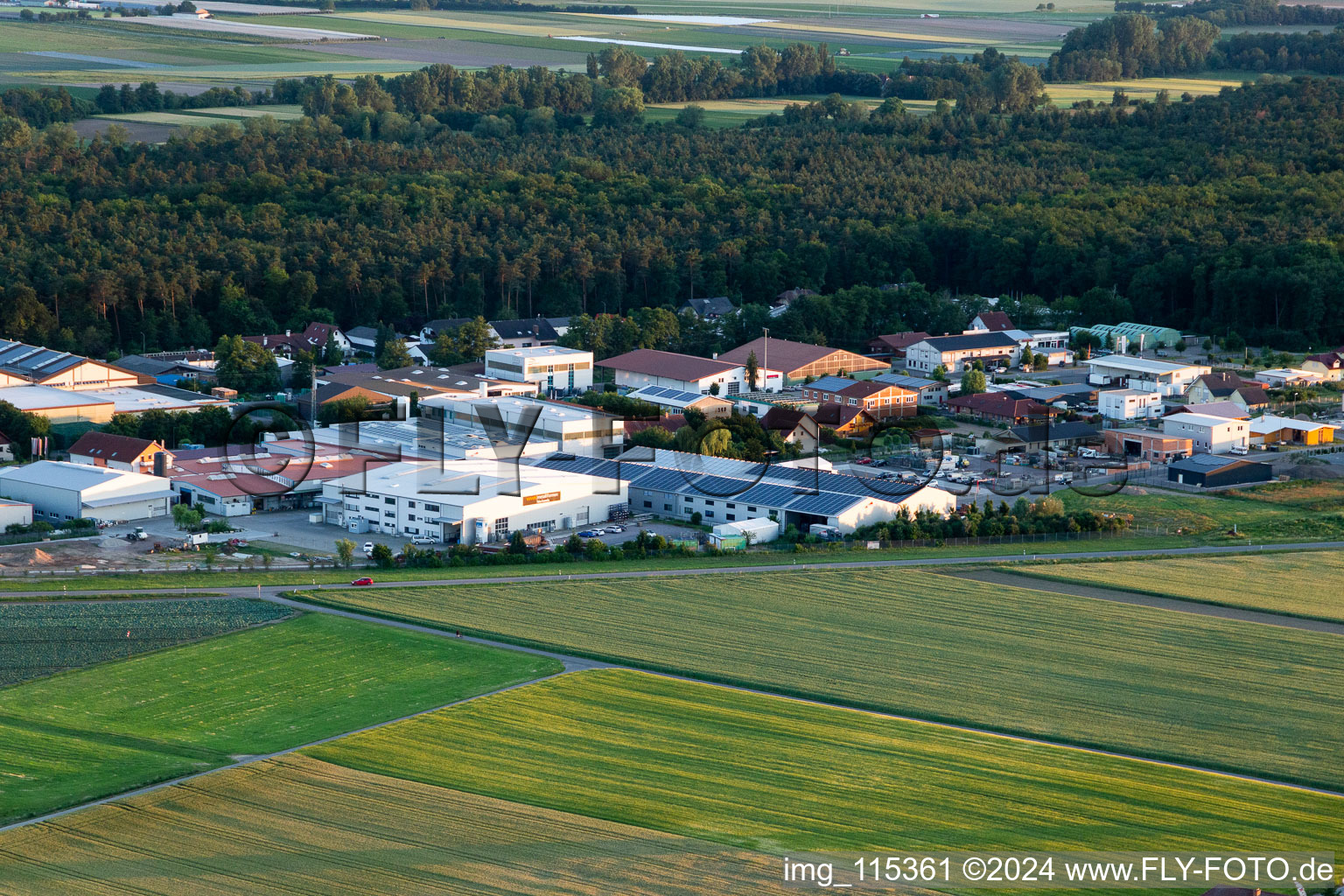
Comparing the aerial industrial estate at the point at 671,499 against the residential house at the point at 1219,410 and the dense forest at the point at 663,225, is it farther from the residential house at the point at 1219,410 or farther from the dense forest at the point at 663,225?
the residential house at the point at 1219,410

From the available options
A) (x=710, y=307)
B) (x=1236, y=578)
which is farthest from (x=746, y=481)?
(x=710, y=307)

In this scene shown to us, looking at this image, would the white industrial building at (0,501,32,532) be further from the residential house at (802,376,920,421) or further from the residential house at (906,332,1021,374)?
the residential house at (906,332,1021,374)

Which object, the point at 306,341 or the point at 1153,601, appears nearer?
the point at 1153,601

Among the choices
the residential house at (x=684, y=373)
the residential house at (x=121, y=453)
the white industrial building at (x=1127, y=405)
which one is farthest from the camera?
the residential house at (x=684, y=373)

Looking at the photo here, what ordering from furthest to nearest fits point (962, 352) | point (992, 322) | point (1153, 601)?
point (992, 322), point (962, 352), point (1153, 601)

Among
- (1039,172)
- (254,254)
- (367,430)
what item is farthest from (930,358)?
(1039,172)

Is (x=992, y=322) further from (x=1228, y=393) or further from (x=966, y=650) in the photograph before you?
(x=966, y=650)

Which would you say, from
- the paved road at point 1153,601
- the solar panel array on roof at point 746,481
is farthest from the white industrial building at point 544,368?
the paved road at point 1153,601
